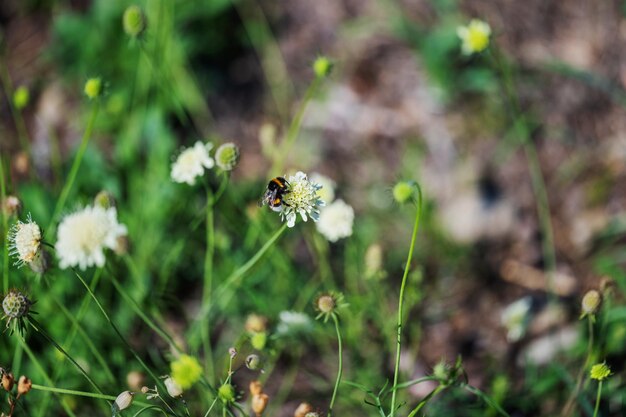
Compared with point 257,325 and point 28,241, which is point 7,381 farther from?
point 257,325

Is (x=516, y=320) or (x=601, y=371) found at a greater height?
(x=516, y=320)

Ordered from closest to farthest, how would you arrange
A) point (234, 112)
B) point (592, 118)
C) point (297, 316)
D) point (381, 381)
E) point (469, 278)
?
point (297, 316) < point (381, 381) < point (469, 278) < point (592, 118) < point (234, 112)

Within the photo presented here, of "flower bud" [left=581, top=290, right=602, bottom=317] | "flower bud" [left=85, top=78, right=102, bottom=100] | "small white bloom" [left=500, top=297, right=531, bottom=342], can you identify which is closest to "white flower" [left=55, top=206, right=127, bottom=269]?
"flower bud" [left=85, top=78, right=102, bottom=100]

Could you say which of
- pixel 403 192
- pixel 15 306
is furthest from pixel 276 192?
pixel 15 306

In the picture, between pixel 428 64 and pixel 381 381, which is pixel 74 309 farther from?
pixel 428 64

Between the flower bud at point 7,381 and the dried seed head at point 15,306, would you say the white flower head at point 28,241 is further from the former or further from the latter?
the flower bud at point 7,381

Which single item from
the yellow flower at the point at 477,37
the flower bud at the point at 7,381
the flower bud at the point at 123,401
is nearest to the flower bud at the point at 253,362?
the flower bud at the point at 123,401

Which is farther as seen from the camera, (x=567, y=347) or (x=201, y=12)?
(x=201, y=12)

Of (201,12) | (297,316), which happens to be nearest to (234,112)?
(201,12)
